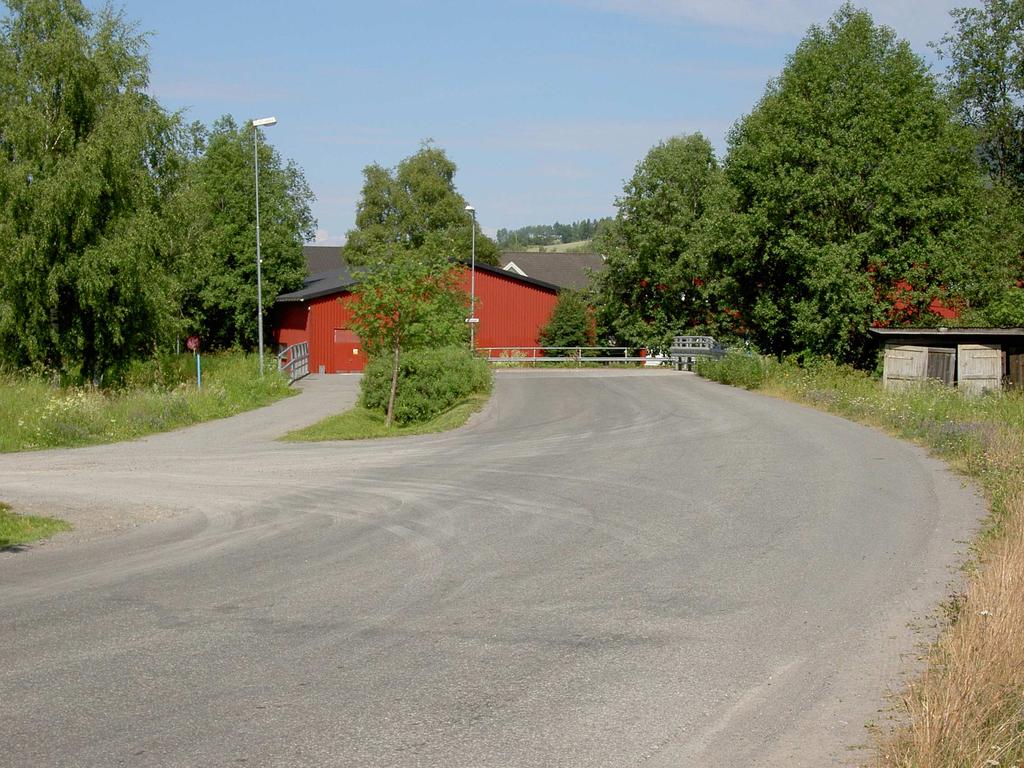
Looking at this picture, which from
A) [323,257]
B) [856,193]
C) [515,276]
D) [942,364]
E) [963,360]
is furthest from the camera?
[323,257]

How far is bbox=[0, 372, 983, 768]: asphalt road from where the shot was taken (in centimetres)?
561

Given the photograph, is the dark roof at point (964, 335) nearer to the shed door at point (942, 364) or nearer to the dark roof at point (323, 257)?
the shed door at point (942, 364)

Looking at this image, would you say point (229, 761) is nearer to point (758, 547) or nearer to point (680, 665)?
point (680, 665)

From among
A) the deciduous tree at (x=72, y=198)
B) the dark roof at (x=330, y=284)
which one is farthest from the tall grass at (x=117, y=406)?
the dark roof at (x=330, y=284)

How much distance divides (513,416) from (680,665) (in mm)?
20722

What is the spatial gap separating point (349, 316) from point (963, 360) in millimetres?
33283

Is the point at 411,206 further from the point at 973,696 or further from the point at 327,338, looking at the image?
the point at 973,696

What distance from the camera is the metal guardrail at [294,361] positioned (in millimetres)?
45438

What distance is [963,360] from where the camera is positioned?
1179 inches

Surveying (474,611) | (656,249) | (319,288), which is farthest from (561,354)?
(474,611)

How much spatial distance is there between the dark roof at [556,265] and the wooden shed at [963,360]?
1947 inches

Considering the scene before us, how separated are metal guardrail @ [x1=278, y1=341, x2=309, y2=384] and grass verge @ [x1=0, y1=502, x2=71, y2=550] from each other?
32.1 metres

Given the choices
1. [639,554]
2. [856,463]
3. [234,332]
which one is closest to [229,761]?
[639,554]

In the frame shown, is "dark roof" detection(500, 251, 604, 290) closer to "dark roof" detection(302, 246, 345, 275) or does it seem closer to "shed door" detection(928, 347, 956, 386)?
"dark roof" detection(302, 246, 345, 275)
